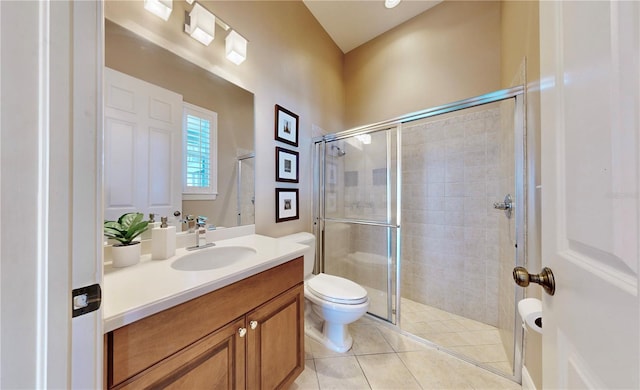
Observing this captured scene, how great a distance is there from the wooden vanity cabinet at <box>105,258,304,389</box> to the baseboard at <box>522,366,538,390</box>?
4.11 feet

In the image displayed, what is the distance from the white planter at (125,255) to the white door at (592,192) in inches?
53.0

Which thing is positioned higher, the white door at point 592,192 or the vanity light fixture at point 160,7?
the vanity light fixture at point 160,7

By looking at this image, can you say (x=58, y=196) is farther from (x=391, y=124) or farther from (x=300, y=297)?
(x=391, y=124)

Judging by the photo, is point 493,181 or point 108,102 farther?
point 493,181

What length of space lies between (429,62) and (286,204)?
2.00 m

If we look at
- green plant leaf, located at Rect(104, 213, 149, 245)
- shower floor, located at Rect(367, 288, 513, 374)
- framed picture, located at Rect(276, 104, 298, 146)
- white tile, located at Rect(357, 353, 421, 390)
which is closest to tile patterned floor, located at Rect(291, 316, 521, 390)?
white tile, located at Rect(357, 353, 421, 390)

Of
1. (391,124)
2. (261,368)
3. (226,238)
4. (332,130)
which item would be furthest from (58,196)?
(332,130)

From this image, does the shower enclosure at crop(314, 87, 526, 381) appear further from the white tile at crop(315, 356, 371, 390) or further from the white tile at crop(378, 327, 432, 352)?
the white tile at crop(315, 356, 371, 390)

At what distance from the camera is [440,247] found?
2094 millimetres

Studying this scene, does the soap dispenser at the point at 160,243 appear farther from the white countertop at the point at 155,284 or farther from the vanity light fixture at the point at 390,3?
the vanity light fixture at the point at 390,3

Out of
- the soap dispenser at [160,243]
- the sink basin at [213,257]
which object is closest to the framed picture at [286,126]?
the sink basin at [213,257]

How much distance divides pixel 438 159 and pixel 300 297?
1829 millimetres

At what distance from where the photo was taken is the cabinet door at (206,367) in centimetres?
63

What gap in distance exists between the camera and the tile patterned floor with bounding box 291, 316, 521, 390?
126 cm
